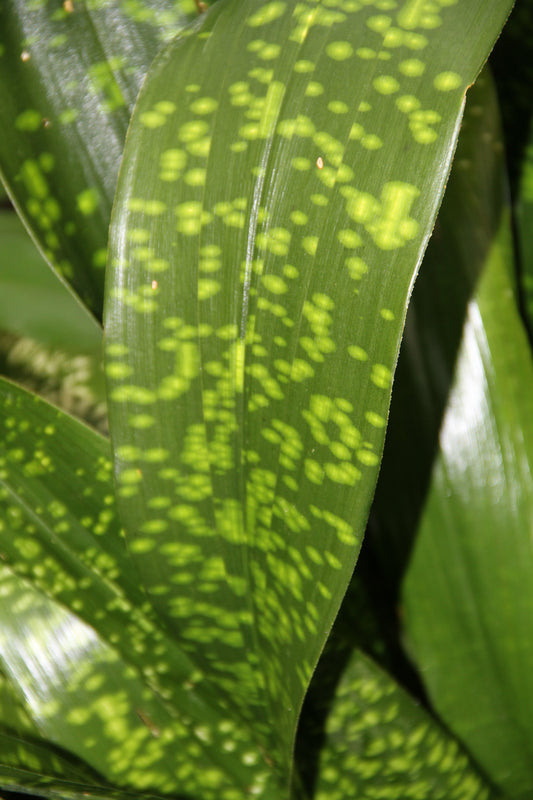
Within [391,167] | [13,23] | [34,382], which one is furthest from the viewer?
[34,382]

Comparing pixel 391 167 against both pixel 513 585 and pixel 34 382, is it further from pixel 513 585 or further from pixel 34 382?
pixel 34 382

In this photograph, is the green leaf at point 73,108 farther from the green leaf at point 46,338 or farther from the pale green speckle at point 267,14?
the green leaf at point 46,338

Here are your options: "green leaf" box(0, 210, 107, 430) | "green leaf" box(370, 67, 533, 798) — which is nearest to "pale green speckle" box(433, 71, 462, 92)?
"green leaf" box(370, 67, 533, 798)

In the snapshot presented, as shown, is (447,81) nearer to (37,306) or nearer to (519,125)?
(519,125)

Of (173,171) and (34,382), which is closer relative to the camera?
(173,171)

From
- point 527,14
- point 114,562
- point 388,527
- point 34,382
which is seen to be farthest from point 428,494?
point 34,382

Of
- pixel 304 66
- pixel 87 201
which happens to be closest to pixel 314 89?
pixel 304 66

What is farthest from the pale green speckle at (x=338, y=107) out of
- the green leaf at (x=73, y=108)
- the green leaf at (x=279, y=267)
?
the green leaf at (x=73, y=108)

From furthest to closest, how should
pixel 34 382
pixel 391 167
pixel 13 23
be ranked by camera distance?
1. pixel 34 382
2. pixel 13 23
3. pixel 391 167
